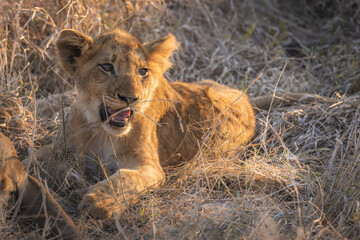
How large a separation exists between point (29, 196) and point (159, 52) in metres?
1.76

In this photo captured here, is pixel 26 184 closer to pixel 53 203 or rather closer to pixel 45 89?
pixel 53 203

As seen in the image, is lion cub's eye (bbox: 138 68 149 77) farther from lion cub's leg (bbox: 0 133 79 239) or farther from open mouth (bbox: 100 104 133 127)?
lion cub's leg (bbox: 0 133 79 239)

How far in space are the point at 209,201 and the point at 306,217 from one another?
2.39ft

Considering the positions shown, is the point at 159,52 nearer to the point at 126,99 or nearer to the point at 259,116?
the point at 126,99

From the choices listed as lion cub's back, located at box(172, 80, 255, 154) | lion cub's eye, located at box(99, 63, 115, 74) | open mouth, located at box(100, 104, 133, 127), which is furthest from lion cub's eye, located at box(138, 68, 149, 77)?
lion cub's back, located at box(172, 80, 255, 154)

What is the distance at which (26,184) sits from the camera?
270 centimetres

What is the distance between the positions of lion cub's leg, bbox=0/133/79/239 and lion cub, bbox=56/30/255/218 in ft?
1.15

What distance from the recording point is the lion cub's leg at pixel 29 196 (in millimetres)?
2637

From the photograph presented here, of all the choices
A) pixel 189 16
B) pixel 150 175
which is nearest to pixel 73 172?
pixel 150 175

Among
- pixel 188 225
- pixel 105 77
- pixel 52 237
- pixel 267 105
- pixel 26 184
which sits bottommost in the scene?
pixel 267 105

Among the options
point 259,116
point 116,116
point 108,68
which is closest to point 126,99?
point 116,116

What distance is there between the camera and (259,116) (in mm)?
5230

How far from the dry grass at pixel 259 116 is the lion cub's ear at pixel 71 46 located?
434 millimetres

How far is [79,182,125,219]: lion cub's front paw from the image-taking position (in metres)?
3.00
